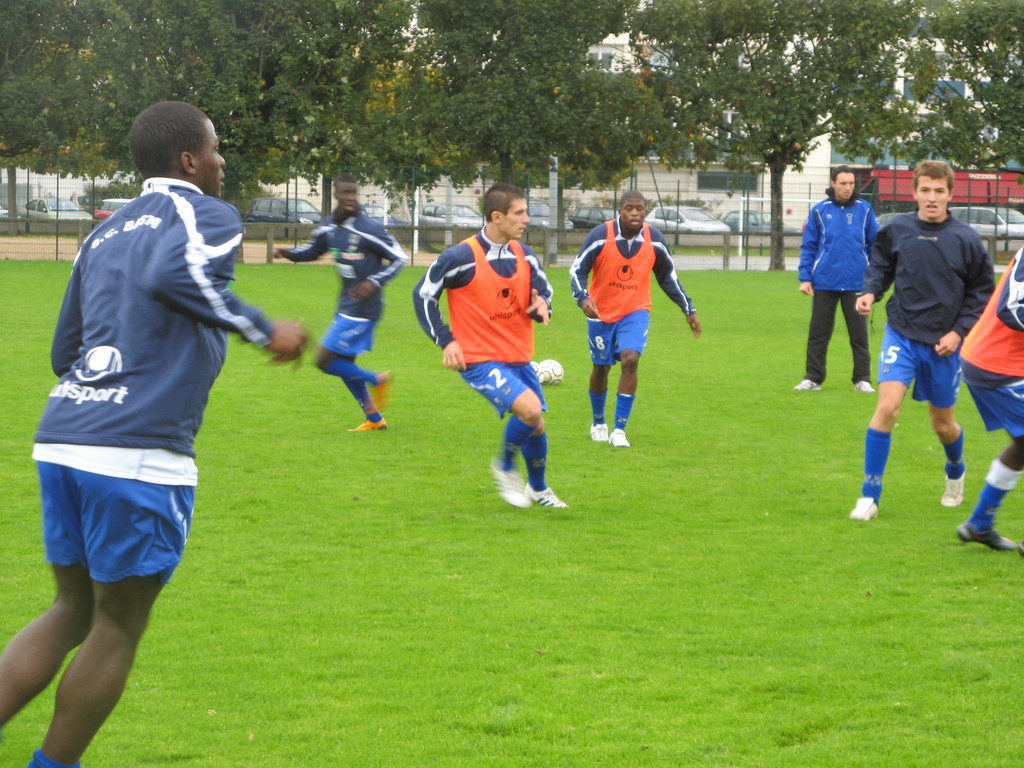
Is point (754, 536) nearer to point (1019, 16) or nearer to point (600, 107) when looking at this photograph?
point (600, 107)

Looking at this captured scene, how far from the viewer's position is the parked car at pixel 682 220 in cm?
3803

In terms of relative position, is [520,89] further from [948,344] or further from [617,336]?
[948,344]

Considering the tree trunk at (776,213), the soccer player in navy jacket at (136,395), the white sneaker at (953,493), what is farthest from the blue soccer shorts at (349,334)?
the tree trunk at (776,213)

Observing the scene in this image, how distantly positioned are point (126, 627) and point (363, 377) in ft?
22.8

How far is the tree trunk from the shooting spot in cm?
3700

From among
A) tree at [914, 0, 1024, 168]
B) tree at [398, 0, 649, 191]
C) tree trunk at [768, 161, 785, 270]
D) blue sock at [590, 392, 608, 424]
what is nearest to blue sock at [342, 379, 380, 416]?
blue sock at [590, 392, 608, 424]

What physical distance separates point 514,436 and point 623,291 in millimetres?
2876

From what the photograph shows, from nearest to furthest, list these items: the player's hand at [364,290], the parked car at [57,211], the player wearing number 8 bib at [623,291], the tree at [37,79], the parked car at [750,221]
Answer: the player wearing number 8 bib at [623,291] → the player's hand at [364,290] → the parked car at [57,211] → the tree at [37,79] → the parked car at [750,221]

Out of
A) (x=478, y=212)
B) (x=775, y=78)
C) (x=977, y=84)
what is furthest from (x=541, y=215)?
(x=977, y=84)

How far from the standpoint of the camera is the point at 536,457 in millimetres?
7777

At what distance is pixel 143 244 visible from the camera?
3.37m

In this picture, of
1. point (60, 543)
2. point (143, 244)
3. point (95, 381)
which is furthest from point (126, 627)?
point (143, 244)

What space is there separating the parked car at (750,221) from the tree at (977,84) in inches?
194

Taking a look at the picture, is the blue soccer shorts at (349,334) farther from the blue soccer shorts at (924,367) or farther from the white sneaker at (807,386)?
the white sneaker at (807,386)
